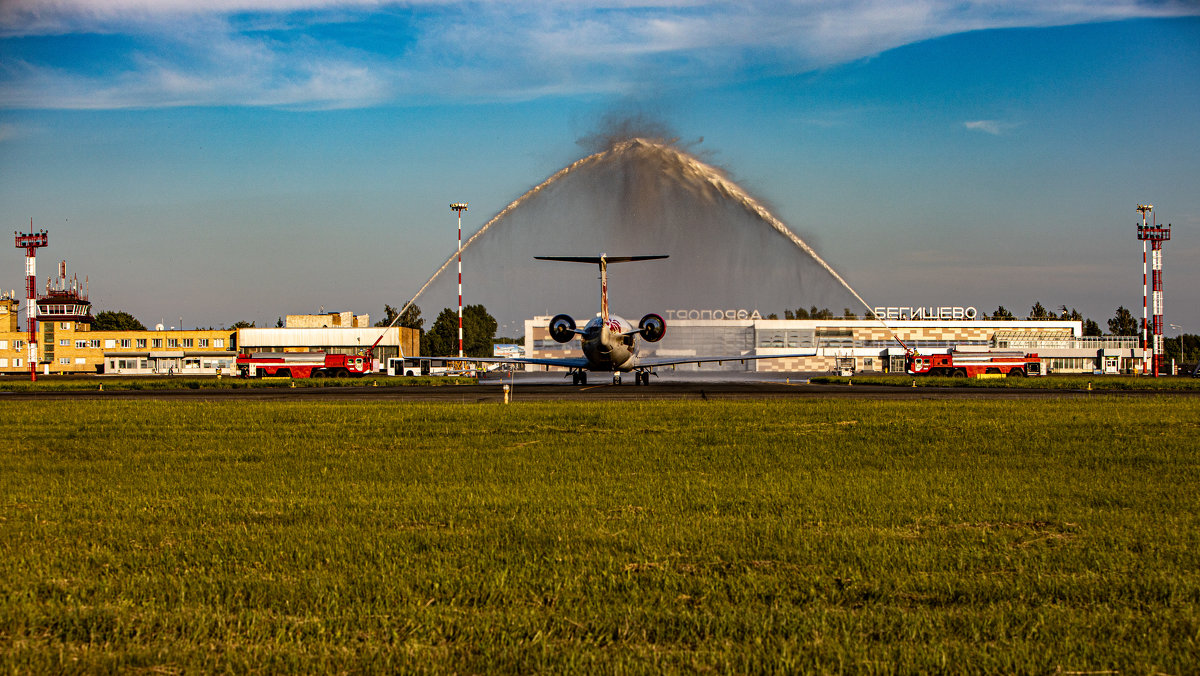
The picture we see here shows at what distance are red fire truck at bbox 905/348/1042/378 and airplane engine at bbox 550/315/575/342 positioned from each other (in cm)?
4814

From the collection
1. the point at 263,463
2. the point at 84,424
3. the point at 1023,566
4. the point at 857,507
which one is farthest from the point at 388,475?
the point at 84,424

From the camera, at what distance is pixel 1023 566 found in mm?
9570

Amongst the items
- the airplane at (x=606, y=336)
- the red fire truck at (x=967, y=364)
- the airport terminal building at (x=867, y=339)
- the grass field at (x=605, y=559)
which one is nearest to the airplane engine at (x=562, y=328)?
the airplane at (x=606, y=336)

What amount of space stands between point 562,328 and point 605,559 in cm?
4926

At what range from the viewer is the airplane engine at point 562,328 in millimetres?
58719

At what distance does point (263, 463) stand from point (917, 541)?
13887mm

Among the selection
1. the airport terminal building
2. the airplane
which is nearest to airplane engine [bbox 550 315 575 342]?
the airplane

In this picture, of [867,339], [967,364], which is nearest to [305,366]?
[967,364]

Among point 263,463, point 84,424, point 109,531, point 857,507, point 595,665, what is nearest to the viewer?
point 595,665

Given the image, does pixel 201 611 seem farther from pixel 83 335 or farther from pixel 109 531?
pixel 83 335

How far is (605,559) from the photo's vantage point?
389 inches

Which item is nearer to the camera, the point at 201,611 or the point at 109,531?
the point at 201,611

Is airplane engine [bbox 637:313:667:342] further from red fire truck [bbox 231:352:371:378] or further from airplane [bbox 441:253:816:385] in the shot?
red fire truck [bbox 231:352:371:378]

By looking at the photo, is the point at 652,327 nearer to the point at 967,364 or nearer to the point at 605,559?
the point at 967,364
